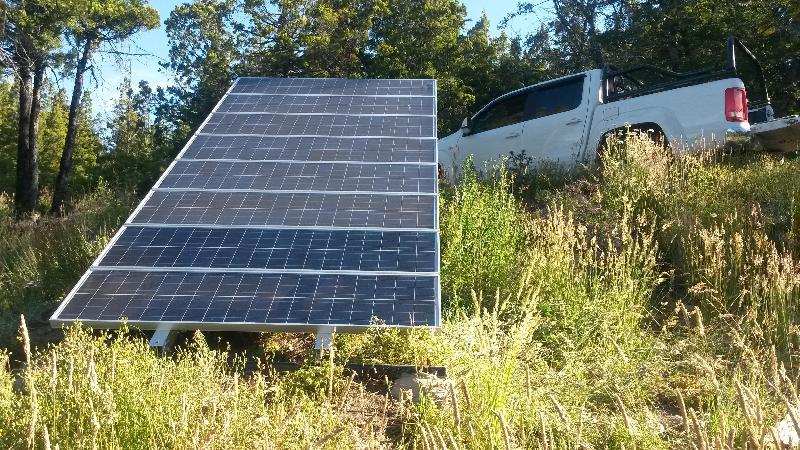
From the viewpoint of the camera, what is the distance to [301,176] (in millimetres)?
7754

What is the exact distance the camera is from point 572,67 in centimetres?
2411

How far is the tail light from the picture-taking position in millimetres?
9273

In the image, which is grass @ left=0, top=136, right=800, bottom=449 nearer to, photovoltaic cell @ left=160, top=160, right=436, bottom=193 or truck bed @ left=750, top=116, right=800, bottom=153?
truck bed @ left=750, top=116, right=800, bottom=153

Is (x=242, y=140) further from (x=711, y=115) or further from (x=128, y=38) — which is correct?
(x=128, y=38)

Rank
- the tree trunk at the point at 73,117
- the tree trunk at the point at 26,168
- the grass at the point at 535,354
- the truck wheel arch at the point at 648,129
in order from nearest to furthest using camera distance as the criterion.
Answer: the grass at the point at 535,354, the truck wheel arch at the point at 648,129, the tree trunk at the point at 26,168, the tree trunk at the point at 73,117

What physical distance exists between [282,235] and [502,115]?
6.80 m

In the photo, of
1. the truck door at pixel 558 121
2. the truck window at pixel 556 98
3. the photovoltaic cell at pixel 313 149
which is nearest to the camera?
the photovoltaic cell at pixel 313 149

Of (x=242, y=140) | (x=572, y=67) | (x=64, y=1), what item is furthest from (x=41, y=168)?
(x=242, y=140)

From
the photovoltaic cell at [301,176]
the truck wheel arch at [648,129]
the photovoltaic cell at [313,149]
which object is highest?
the truck wheel arch at [648,129]

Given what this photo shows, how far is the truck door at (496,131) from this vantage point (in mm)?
11656

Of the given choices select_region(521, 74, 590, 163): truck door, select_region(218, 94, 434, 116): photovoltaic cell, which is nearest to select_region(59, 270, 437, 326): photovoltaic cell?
select_region(218, 94, 434, 116): photovoltaic cell

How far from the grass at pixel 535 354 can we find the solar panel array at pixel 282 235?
1.12ft

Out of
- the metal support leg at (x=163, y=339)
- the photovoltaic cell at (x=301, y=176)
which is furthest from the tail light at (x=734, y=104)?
the metal support leg at (x=163, y=339)

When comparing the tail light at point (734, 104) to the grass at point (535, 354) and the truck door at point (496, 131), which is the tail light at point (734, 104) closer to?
the grass at point (535, 354)
